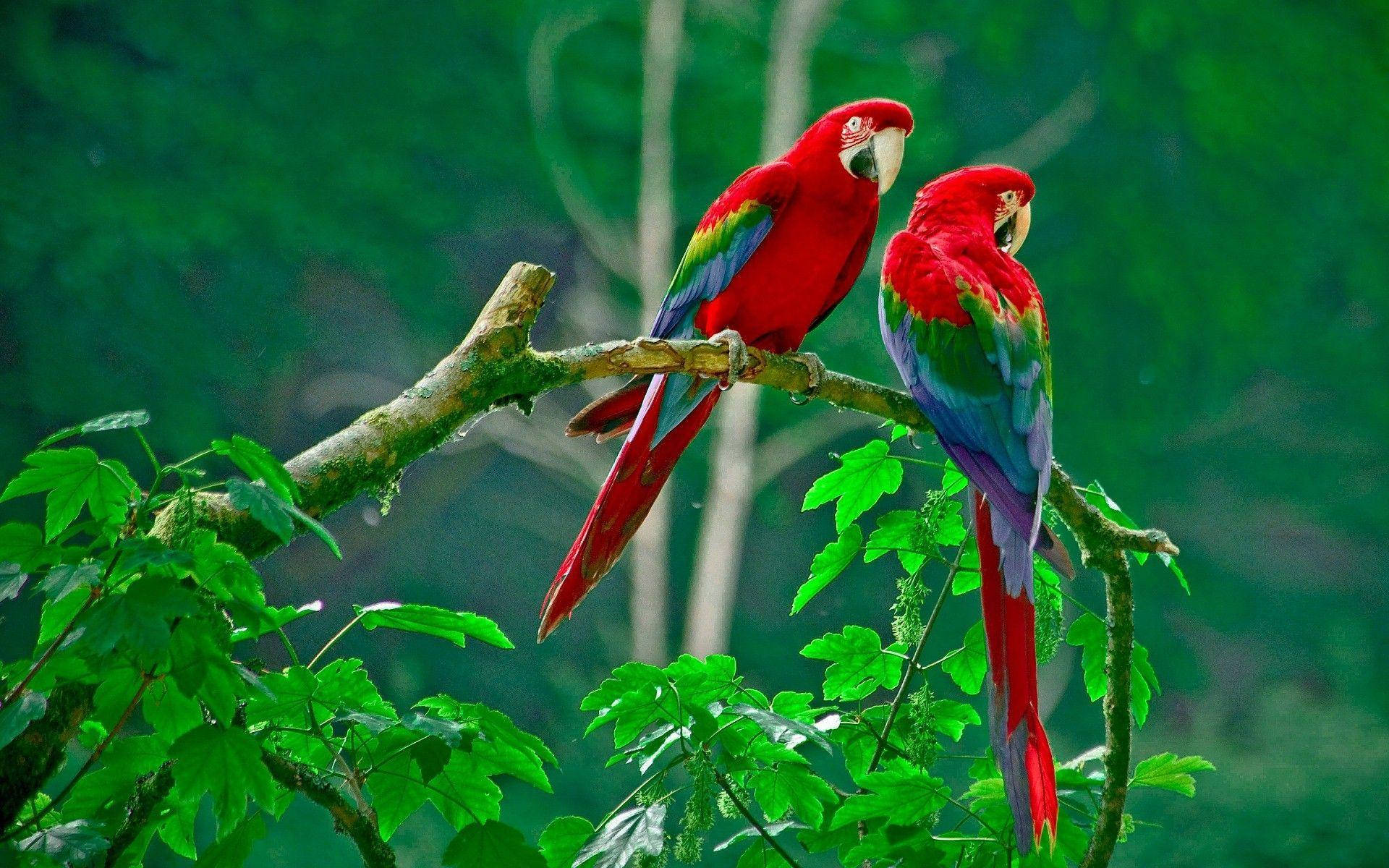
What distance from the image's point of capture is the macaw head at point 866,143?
4.61 ft

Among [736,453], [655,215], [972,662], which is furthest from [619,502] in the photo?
[655,215]

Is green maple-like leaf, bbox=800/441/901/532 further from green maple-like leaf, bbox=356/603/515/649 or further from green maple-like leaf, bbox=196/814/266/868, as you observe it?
green maple-like leaf, bbox=196/814/266/868

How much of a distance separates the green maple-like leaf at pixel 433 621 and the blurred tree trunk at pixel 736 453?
10.6 ft

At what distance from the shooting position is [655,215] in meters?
4.09

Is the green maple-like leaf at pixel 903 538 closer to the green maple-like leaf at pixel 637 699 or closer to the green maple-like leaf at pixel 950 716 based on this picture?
the green maple-like leaf at pixel 950 716

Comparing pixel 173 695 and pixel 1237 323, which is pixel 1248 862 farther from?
pixel 173 695

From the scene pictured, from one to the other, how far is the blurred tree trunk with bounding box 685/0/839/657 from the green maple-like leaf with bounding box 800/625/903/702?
2925 millimetres

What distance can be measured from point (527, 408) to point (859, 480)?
36 cm

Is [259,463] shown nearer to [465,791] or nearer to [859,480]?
[465,791]

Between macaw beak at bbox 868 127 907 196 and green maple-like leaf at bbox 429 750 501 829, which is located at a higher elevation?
macaw beak at bbox 868 127 907 196

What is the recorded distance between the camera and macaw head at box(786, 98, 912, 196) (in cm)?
141

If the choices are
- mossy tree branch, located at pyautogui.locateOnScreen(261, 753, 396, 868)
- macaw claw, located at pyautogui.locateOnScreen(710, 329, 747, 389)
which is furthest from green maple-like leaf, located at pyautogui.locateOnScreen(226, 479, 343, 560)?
macaw claw, located at pyautogui.locateOnScreen(710, 329, 747, 389)

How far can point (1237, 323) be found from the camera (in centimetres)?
435

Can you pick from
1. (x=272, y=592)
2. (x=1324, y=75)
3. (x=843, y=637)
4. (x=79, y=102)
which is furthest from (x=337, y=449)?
(x=1324, y=75)
